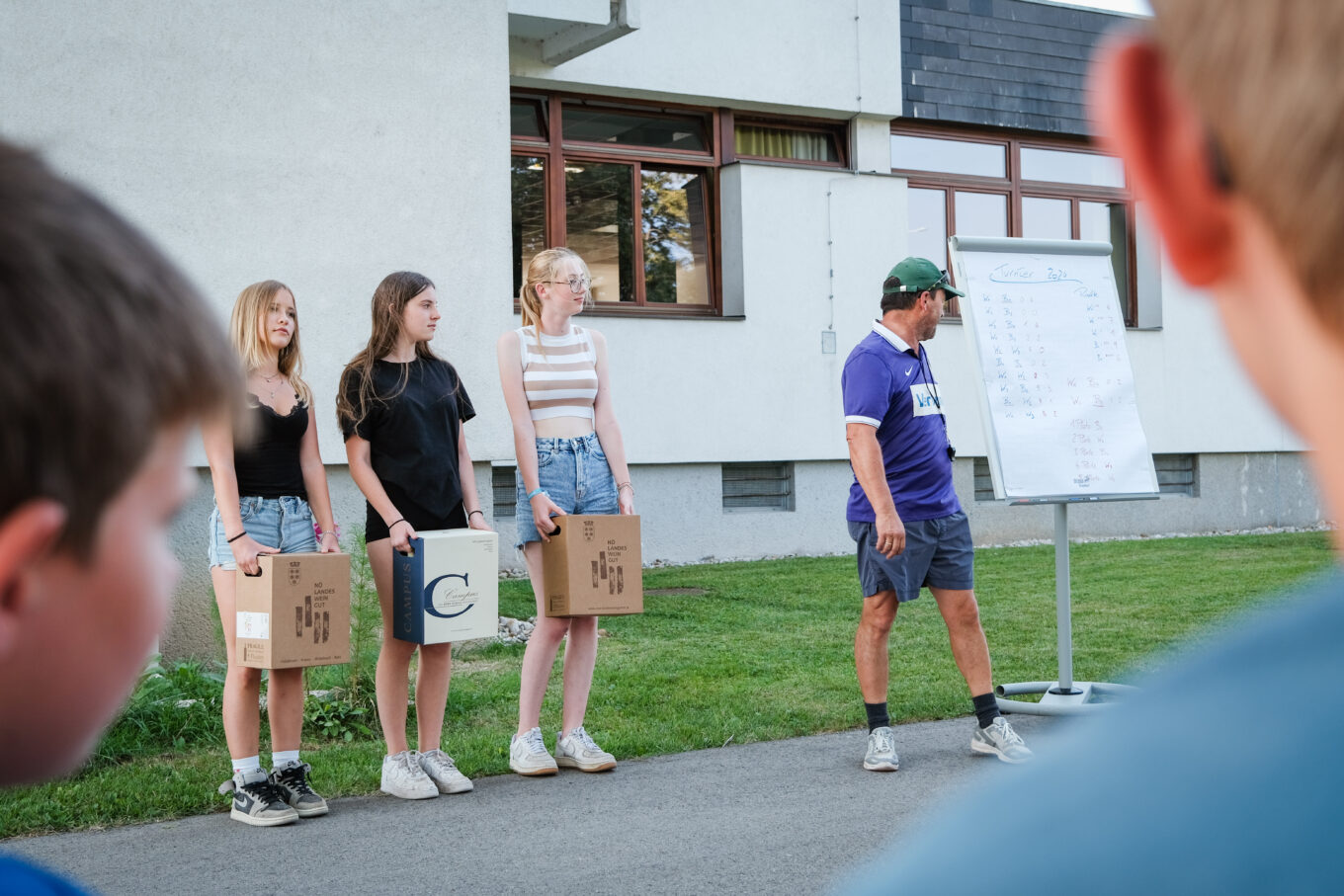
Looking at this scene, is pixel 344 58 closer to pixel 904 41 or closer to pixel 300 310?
pixel 300 310

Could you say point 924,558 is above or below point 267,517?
below

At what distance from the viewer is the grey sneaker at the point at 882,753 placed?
18.7ft

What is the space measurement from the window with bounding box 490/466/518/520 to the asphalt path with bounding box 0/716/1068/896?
7.74 m

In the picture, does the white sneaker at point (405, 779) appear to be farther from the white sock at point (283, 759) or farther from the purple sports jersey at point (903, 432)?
the purple sports jersey at point (903, 432)

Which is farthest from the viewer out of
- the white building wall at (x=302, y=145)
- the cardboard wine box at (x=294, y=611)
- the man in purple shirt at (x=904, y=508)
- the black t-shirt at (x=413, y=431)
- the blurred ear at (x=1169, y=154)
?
the white building wall at (x=302, y=145)

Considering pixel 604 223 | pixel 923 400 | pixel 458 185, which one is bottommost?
pixel 923 400

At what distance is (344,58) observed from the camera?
9672 mm

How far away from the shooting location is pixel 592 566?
5680 millimetres

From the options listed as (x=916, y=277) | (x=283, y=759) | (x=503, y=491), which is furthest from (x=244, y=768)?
(x=503, y=491)

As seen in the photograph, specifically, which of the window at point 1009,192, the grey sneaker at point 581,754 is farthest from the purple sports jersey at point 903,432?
the window at point 1009,192

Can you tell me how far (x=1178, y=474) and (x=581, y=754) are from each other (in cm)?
1404

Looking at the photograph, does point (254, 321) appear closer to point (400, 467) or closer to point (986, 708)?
point (400, 467)

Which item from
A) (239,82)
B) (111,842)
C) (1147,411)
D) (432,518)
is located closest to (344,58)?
(239,82)

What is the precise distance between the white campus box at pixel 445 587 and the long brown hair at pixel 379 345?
Answer: 57cm
